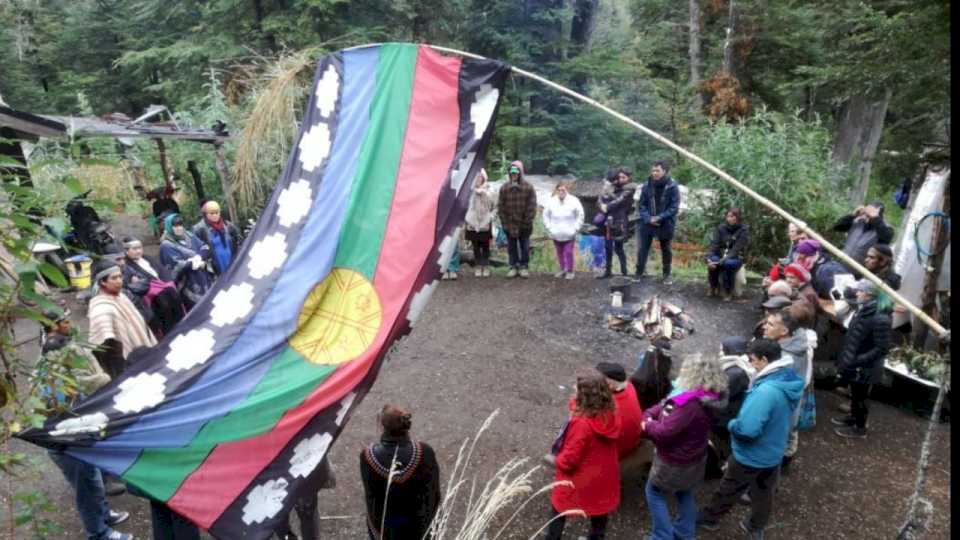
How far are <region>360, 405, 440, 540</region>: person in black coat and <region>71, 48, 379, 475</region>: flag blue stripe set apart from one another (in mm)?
897

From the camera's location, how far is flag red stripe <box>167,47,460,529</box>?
3764mm

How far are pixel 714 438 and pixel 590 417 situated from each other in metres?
2.01

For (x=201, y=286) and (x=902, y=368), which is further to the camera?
(x=201, y=286)

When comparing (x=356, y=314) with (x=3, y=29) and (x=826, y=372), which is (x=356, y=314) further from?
(x=3, y=29)

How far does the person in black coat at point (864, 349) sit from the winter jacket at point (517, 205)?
507 centimetres

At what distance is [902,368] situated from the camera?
7.23 m

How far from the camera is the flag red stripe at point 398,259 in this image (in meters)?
3.76

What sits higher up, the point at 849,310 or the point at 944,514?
the point at 849,310

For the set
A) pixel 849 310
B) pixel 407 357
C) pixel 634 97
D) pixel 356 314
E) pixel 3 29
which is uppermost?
pixel 3 29

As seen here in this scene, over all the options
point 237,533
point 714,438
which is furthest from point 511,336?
point 237,533

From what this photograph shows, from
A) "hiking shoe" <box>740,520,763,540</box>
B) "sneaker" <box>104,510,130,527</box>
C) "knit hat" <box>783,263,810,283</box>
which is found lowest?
"sneaker" <box>104,510,130,527</box>

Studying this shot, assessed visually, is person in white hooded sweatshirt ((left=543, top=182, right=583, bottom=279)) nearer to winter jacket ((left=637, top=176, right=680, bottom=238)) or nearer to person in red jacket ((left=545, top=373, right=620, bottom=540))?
winter jacket ((left=637, top=176, right=680, bottom=238))

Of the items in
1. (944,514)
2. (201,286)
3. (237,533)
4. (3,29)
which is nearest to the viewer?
(237,533)

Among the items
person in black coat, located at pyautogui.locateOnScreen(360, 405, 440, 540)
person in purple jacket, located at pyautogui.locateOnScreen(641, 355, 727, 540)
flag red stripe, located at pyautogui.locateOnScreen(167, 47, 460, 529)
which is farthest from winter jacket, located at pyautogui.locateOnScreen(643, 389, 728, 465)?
flag red stripe, located at pyautogui.locateOnScreen(167, 47, 460, 529)
